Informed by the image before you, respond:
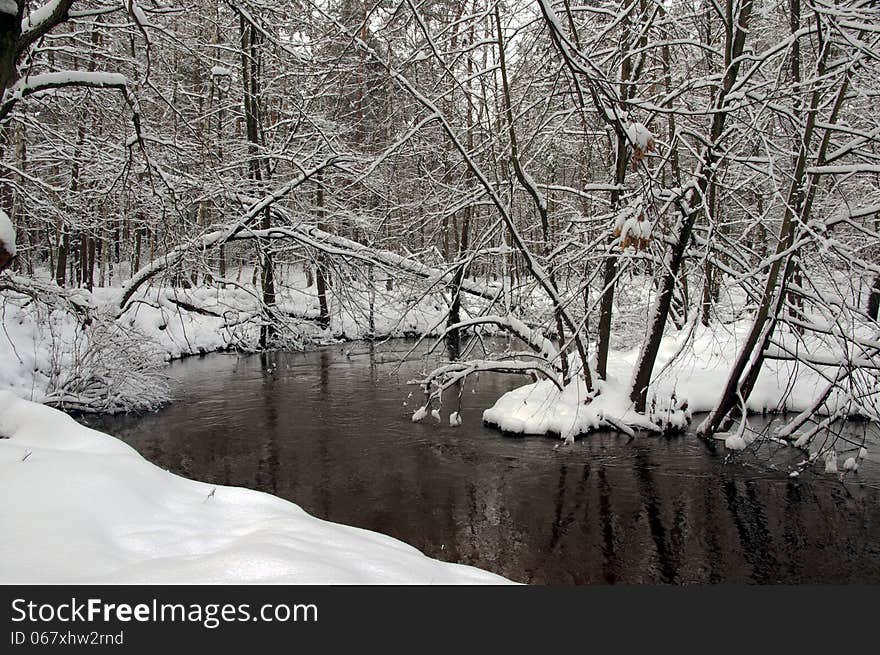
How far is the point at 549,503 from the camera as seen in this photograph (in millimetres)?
8141

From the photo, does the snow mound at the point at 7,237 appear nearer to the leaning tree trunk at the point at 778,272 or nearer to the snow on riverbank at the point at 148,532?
the snow on riverbank at the point at 148,532

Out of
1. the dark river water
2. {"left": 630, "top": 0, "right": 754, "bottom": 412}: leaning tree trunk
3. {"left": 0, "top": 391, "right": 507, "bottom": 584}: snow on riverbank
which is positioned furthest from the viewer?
{"left": 630, "top": 0, "right": 754, "bottom": 412}: leaning tree trunk

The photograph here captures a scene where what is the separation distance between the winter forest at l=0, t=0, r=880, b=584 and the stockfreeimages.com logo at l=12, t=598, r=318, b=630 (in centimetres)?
15

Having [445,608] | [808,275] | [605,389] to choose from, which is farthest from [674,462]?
[445,608]

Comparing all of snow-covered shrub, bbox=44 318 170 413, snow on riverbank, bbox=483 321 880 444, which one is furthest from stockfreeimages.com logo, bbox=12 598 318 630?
snow-covered shrub, bbox=44 318 170 413

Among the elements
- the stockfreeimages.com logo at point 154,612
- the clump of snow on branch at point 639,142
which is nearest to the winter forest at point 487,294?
the clump of snow on branch at point 639,142

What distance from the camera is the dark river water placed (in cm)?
660

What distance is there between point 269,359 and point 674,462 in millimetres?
12952

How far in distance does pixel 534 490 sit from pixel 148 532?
609cm

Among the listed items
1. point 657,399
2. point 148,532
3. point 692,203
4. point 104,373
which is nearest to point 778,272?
point 692,203

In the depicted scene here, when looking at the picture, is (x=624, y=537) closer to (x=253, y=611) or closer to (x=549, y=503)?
(x=549, y=503)

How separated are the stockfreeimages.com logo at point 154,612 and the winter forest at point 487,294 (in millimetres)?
154

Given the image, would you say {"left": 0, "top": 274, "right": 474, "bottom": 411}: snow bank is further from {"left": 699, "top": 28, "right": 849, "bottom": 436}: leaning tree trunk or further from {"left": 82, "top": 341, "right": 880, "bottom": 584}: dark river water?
{"left": 699, "top": 28, "right": 849, "bottom": 436}: leaning tree trunk

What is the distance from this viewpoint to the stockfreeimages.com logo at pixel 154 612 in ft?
8.09
